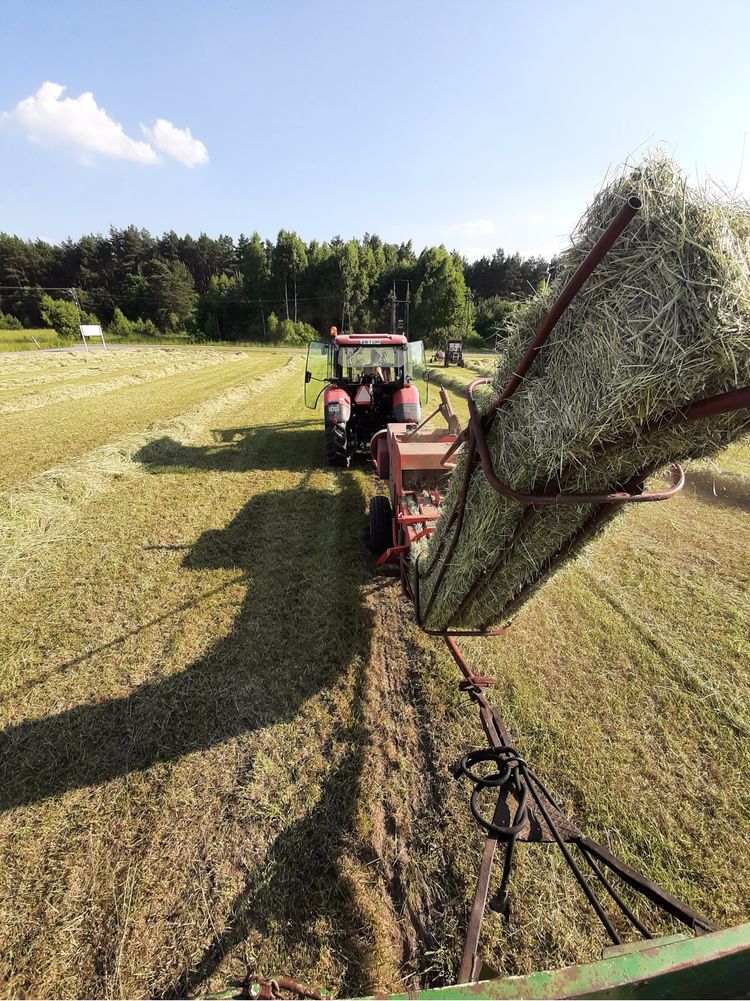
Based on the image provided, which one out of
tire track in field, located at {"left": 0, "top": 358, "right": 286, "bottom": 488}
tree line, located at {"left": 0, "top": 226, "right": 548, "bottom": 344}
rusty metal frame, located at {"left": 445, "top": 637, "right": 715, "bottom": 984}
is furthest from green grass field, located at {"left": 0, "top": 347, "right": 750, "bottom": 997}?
tree line, located at {"left": 0, "top": 226, "right": 548, "bottom": 344}

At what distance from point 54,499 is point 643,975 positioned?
7385mm

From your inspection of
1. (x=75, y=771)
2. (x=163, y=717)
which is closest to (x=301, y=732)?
(x=163, y=717)

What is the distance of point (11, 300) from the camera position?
5828 centimetres

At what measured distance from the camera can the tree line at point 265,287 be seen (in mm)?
43500

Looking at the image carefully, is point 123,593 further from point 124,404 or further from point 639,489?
point 124,404

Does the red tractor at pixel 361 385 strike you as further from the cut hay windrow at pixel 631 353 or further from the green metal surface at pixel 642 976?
the green metal surface at pixel 642 976

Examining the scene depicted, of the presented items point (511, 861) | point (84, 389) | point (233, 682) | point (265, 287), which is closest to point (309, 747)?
point (233, 682)

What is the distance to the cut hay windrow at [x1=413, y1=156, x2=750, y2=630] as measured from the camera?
104cm

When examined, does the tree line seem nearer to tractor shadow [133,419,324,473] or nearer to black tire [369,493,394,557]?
tractor shadow [133,419,324,473]

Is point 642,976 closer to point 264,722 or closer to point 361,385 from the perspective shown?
point 264,722

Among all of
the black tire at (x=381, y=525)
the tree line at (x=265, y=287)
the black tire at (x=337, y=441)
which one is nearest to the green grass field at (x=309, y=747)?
the black tire at (x=381, y=525)

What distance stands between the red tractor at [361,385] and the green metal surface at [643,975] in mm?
6890

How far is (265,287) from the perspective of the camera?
52406 mm

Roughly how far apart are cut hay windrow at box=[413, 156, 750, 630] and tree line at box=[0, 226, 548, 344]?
40.9 metres
